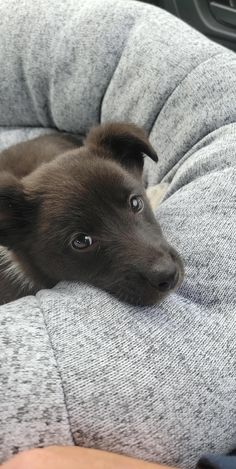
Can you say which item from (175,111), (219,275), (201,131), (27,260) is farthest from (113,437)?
(175,111)

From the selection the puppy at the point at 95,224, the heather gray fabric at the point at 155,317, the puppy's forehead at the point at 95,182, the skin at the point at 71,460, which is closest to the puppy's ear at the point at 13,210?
the puppy at the point at 95,224

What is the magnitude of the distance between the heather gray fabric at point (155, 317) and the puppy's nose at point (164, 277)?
0.07 m

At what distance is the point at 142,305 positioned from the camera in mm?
1573

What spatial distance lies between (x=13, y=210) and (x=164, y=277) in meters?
0.61

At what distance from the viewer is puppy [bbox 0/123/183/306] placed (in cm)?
162

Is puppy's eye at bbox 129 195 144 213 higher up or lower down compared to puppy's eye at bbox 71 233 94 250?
higher up

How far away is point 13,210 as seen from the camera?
6.04 ft

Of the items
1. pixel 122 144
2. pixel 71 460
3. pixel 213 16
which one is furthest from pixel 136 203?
pixel 213 16

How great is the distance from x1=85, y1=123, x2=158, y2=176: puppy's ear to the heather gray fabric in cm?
20

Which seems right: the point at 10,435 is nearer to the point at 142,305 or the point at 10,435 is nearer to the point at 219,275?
the point at 142,305

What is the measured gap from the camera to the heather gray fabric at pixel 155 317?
129cm

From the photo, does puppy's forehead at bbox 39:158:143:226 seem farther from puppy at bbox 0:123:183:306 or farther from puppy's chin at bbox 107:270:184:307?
puppy's chin at bbox 107:270:184:307

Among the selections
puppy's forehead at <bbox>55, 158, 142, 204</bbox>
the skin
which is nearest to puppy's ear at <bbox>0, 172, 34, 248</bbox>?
puppy's forehead at <bbox>55, 158, 142, 204</bbox>

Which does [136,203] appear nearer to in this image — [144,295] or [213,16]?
[144,295]
